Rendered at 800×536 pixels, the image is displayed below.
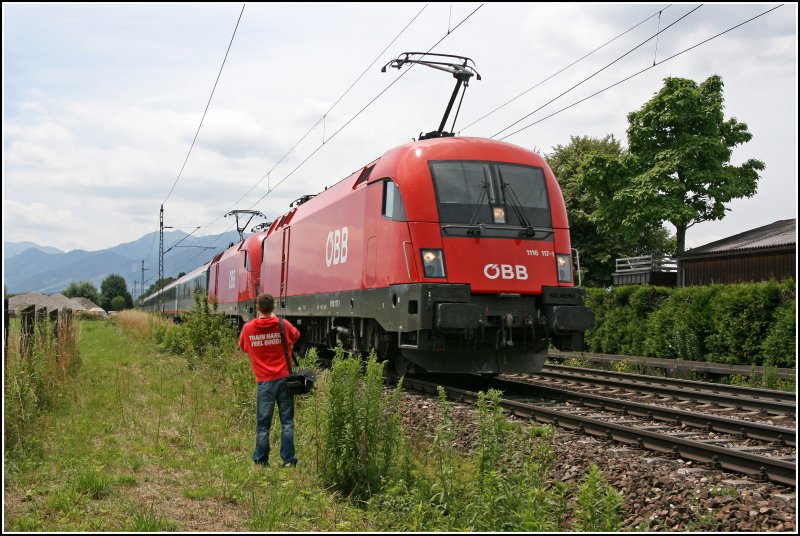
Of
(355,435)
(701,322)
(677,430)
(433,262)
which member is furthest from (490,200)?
(701,322)

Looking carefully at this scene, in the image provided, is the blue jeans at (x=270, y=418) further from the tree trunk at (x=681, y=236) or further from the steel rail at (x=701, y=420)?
the tree trunk at (x=681, y=236)

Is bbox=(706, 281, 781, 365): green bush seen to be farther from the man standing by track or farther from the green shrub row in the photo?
the man standing by track

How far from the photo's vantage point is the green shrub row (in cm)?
1575

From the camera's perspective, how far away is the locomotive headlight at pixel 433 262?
10891 millimetres

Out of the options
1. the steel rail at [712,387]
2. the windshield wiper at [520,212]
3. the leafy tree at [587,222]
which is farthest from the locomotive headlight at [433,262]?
the leafy tree at [587,222]

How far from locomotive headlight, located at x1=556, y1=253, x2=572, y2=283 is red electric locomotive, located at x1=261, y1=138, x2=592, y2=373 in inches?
0.7

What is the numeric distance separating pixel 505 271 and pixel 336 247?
166 inches

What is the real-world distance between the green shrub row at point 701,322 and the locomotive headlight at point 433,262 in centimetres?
837

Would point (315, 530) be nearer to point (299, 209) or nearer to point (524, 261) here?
point (524, 261)

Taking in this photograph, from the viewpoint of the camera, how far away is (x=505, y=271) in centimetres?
1128

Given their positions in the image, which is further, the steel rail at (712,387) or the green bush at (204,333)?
Answer: the green bush at (204,333)

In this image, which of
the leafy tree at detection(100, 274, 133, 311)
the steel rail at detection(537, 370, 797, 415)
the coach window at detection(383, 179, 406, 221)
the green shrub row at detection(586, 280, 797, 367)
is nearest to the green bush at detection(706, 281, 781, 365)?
the green shrub row at detection(586, 280, 797, 367)

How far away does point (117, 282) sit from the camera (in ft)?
477

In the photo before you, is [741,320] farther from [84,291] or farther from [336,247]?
[84,291]
